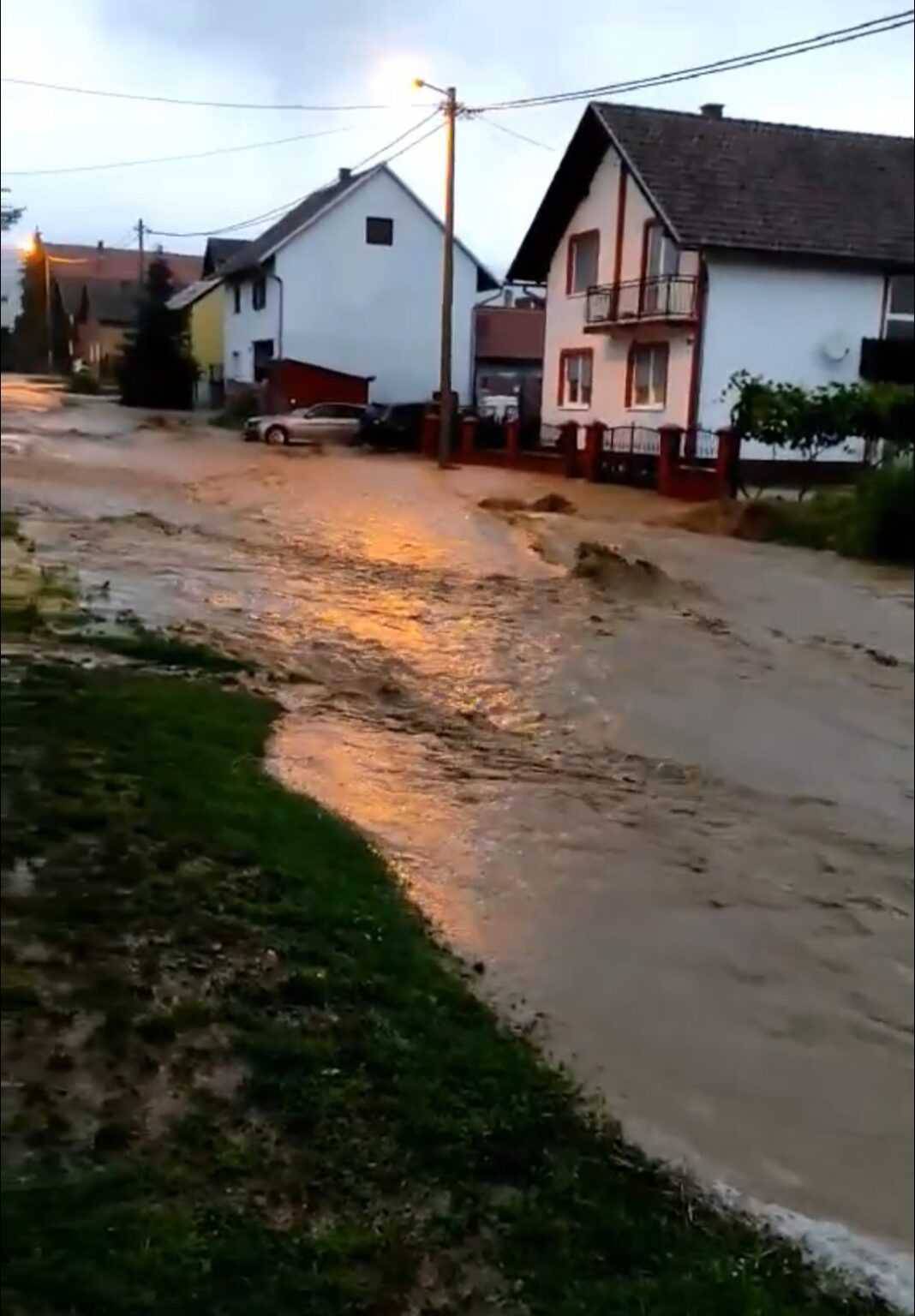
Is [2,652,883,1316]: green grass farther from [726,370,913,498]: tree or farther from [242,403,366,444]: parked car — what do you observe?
[726,370,913,498]: tree

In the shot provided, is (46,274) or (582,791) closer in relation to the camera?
(46,274)

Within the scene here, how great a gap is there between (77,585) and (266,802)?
2.15m

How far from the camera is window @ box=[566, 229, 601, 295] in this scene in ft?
5.94

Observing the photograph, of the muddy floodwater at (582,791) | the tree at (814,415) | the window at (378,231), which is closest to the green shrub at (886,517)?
the tree at (814,415)

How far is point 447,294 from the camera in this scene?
150 cm

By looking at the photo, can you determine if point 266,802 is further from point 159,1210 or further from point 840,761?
point 840,761

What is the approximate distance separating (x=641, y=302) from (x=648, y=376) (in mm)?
2196

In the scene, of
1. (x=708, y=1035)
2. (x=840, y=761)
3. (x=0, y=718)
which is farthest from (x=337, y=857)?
(x=840, y=761)

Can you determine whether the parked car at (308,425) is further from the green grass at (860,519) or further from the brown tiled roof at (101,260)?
the green grass at (860,519)

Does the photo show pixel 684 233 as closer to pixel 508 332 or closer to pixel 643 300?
pixel 643 300

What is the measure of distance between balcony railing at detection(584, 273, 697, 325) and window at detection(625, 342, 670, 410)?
153mm

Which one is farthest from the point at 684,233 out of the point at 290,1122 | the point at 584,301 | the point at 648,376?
the point at 648,376

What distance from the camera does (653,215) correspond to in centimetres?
227

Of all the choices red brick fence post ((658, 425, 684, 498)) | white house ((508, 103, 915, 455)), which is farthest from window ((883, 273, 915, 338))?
red brick fence post ((658, 425, 684, 498))
